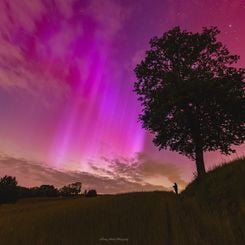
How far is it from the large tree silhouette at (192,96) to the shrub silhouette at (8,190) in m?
74.7

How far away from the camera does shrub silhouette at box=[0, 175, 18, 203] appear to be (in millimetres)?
103656

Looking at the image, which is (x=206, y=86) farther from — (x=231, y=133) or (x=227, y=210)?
(x=227, y=210)

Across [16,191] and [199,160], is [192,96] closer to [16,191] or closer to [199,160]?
[199,160]

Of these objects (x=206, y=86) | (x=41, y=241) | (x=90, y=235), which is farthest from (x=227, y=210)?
(x=206, y=86)

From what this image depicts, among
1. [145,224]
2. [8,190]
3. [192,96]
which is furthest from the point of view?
[8,190]

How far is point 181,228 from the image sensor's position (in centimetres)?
962

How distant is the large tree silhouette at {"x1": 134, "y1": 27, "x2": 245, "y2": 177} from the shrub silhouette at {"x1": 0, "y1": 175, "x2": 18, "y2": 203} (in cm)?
7470

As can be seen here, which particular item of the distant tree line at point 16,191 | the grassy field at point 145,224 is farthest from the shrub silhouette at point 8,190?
the grassy field at point 145,224

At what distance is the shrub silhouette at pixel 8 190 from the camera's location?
104 metres

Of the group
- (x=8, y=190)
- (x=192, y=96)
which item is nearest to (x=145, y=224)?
(x=192, y=96)

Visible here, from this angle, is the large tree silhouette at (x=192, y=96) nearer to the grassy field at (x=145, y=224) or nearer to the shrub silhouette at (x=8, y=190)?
the grassy field at (x=145, y=224)

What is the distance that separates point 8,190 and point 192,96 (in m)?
87.8

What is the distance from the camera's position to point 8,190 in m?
108

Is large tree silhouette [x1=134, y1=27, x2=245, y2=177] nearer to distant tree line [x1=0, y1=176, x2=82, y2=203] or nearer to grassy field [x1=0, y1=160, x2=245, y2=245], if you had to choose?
grassy field [x1=0, y1=160, x2=245, y2=245]
